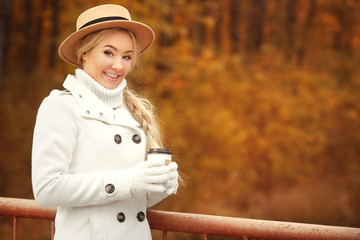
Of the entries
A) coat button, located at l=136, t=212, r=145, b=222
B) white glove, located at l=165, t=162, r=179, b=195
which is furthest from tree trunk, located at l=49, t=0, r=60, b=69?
white glove, located at l=165, t=162, r=179, b=195

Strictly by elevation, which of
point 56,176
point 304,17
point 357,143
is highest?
point 304,17

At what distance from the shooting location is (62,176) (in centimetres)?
209

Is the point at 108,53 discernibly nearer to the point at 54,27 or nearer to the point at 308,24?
the point at 54,27

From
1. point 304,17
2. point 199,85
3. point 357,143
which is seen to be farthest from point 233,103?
point 304,17

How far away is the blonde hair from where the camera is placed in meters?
2.40

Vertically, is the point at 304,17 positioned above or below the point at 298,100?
above

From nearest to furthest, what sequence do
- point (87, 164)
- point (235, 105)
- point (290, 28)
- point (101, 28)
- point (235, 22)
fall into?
point (87, 164), point (101, 28), point (235, 105), point (290, 28), point (235, 22)

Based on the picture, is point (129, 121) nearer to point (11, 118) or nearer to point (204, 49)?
point (11, 118)

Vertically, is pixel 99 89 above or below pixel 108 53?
below

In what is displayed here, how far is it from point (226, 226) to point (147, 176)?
55cm

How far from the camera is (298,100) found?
39.0 ft

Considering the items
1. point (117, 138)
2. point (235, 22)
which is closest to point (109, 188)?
point (117, 138)

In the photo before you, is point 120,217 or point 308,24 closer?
point 120,217

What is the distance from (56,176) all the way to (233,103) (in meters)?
9.86
